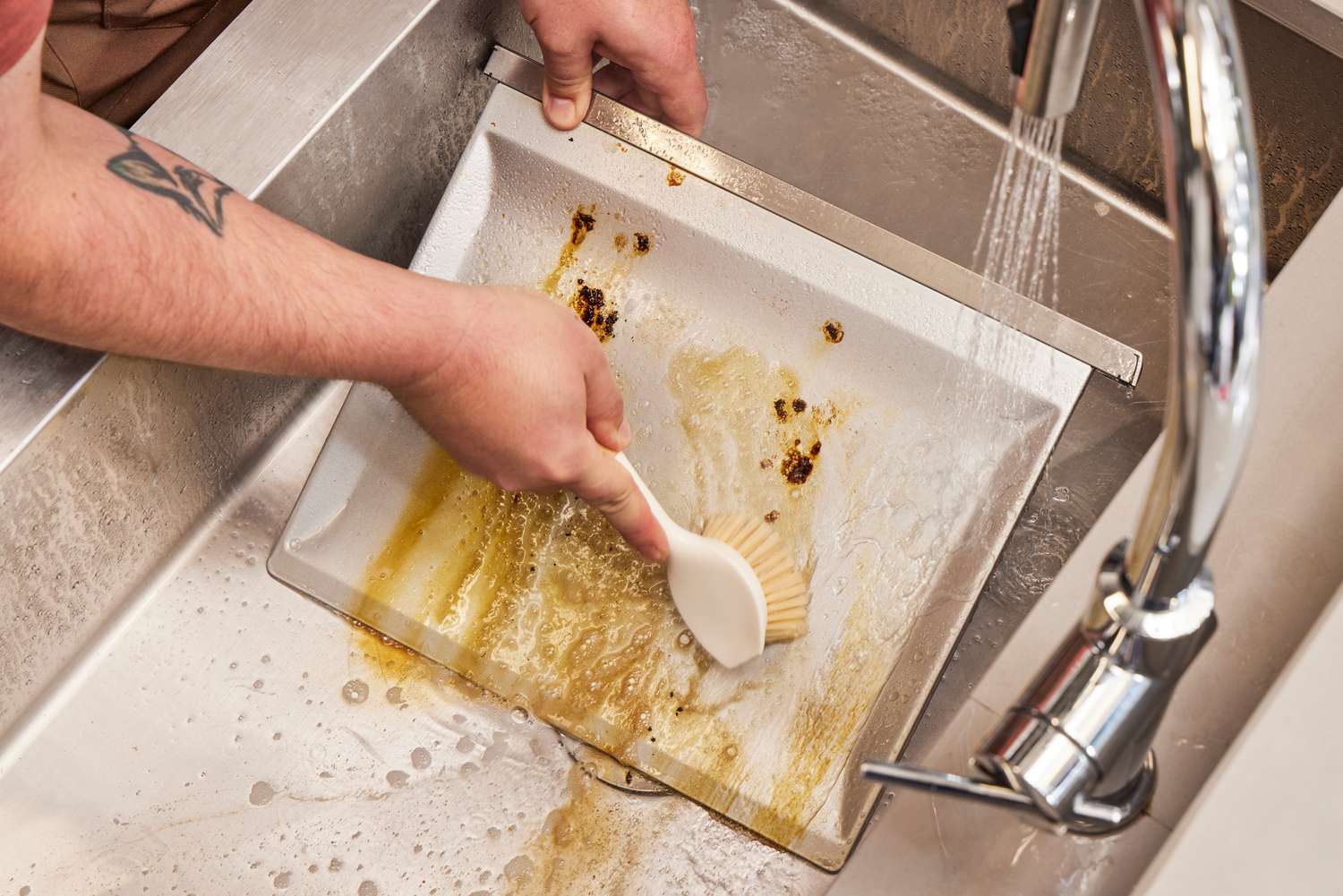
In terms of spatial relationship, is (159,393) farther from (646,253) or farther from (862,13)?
(862,13)

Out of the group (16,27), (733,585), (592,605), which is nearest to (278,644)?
(592,605)

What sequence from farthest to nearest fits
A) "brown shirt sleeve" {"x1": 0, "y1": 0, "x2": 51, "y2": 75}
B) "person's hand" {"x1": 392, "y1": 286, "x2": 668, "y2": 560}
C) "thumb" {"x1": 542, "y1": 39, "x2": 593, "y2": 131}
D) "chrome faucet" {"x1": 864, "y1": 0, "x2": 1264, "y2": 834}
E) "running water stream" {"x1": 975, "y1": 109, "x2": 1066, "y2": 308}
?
"running water stream" {"x1": 975, "y1": 109, "x2": 1066, "y2": 308} < "thumb" {"x1": 542, "y1": 39, "x2": 593, "y2": 131} < "person's hand" {"x1": 392, "y1": 286, "x2": 668, "y2": 560} < "brown shirt sleeve" {"x1": 0, "y1": 0, "x2": 51, "y2": 75} < "chrome faucet" {"x1": 864, "y1": 0, "x2": 1264, "y2": 834}

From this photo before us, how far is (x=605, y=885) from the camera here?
724 millimetres

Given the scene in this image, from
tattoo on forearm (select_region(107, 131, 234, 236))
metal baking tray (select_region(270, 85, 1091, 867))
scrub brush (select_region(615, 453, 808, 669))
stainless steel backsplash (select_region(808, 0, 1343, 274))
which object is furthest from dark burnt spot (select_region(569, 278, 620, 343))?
stainless steel backsplash (select_region(808, 0, 1343, 274))

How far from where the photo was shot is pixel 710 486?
0.77 m

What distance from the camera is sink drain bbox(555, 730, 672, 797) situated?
0.75m

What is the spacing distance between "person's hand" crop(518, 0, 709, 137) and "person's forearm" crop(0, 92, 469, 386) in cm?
19

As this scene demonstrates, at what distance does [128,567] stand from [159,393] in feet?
0.48

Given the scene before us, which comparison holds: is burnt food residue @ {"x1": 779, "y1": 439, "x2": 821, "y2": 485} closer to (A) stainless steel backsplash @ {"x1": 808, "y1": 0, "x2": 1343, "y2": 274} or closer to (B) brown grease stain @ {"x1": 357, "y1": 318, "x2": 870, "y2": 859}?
(B) brown grease stain @ {"x1": 357, "y1": 318, "x2": 870, "y2": 859}

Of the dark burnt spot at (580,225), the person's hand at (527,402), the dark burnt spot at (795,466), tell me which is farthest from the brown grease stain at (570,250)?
the dark burnt spot at (795,466)

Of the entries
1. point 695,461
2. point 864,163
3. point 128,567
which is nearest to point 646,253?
point 695,461

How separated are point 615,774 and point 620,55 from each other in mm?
509

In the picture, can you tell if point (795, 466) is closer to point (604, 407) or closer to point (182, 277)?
point (604, 407)

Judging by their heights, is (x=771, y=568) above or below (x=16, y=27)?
below
